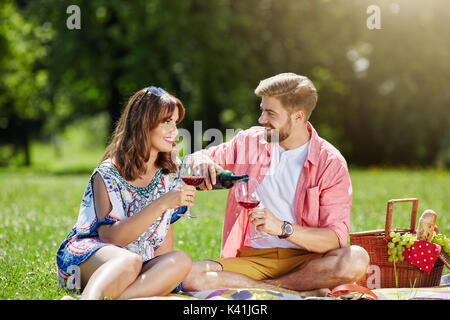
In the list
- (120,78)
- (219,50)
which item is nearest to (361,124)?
(219,50)

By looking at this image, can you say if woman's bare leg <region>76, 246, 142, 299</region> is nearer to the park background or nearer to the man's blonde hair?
the man's blonde hair

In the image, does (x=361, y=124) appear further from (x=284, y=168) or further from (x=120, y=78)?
(x=284, y=168)

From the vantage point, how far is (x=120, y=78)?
19812mm

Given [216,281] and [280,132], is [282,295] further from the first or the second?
[280,132]

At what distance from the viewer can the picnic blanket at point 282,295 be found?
370 centimetres

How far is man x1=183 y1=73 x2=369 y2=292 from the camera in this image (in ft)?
13.6

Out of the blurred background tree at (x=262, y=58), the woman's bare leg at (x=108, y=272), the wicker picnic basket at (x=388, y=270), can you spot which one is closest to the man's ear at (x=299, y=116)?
the wicker picnic basket at (x=388, y=270)

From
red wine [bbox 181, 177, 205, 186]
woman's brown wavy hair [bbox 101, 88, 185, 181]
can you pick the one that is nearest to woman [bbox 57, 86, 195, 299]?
woman's brown wavy hair [bbox 101, 88, 185, 181]

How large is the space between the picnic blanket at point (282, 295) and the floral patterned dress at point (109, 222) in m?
0.44

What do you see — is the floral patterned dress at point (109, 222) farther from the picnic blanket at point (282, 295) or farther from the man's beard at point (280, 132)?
the man's beard at point (280, 132)

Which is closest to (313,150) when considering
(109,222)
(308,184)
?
(308,184)

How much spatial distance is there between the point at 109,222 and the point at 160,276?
0.52 metres

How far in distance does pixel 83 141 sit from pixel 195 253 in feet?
183

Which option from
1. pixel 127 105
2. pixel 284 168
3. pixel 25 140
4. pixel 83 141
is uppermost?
pixel 127 105
